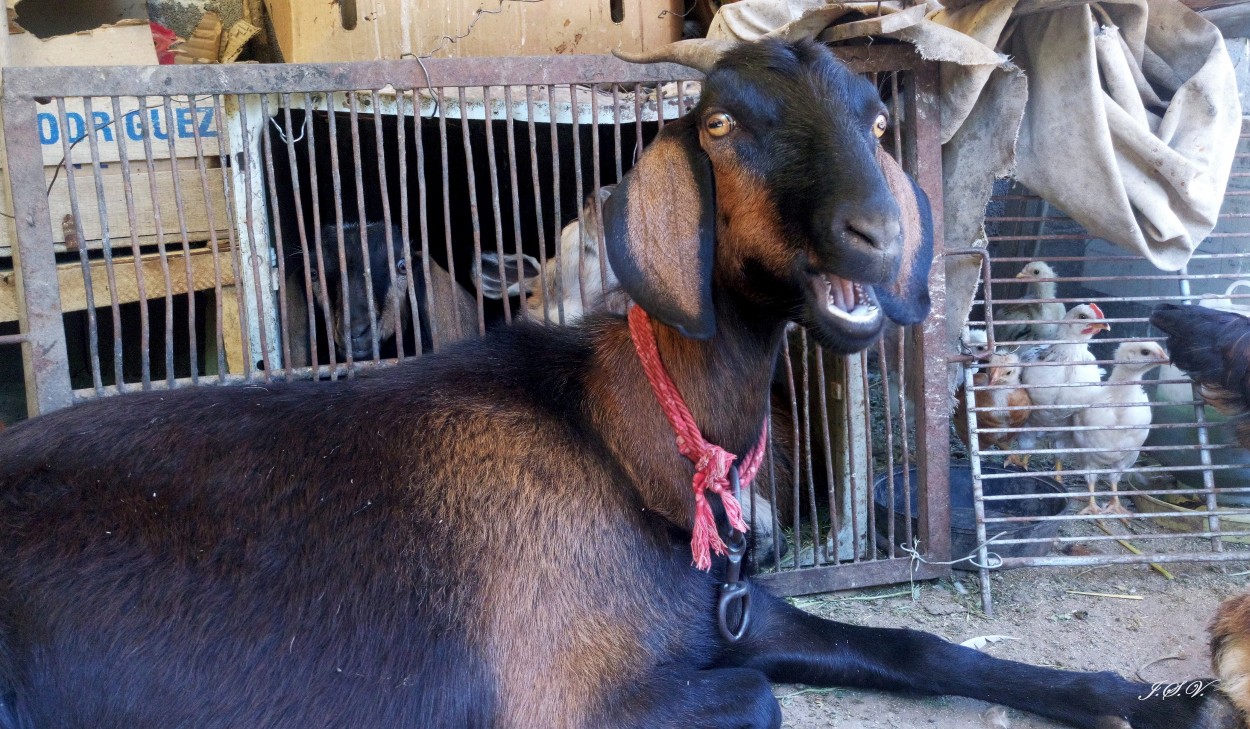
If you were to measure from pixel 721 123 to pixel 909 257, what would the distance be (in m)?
0.56

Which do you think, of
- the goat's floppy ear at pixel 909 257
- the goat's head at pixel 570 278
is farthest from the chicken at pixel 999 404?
the goat's floppy ear at pixel 909 257

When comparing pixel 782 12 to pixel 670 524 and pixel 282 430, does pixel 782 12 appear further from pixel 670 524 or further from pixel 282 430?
pixel 282 430

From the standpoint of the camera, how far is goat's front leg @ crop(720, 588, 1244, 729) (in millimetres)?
2820

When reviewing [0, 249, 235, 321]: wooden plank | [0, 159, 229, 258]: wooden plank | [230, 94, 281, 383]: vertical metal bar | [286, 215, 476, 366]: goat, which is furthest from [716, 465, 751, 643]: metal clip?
[0, 159, 229, 258]: wooden plank

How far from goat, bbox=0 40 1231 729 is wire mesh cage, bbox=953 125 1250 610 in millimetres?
1773

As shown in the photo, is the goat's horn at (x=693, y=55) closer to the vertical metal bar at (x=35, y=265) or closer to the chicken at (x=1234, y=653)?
the vertical metal bar at (x=35, y=265)

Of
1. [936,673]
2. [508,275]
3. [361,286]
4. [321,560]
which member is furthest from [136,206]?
[936,673]

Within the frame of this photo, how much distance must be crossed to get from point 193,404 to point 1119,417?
415cm

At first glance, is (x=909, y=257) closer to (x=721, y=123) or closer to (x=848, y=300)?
(x=848, y=300)

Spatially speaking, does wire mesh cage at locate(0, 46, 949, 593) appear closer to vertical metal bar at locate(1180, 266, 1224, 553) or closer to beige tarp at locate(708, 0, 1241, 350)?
beige tarp at locate(708, 0, 1241, 350)

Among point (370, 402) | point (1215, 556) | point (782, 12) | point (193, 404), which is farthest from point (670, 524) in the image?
point (1215, 556)

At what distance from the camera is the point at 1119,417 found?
15.6 feet

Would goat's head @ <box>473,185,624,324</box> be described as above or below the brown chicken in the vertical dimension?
above

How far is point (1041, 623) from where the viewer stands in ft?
11.8
